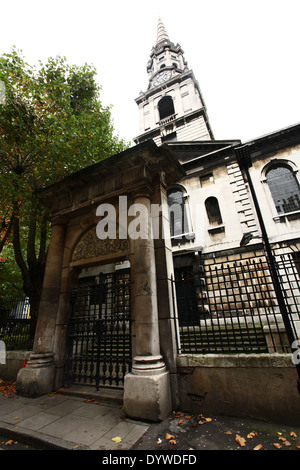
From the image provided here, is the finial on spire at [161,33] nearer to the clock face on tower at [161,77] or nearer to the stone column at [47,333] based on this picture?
the clock face on tower at [161,77]

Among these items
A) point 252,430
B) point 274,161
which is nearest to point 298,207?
point 274,161

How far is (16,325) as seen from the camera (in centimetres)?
766

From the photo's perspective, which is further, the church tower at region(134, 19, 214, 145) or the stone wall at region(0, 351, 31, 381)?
the church tower at region(134, 19, 214, 145)

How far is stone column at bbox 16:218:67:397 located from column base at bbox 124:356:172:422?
8.33 feet

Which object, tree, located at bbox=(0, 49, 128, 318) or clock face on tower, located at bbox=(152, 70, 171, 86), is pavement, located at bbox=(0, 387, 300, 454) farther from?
clock face on tower, located at bbox=(152, 70, 171, 86)

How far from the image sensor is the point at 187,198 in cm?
1528

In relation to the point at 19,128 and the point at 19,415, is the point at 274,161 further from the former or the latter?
the point at 19,415

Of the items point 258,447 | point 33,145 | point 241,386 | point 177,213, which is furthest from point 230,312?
point 177,213

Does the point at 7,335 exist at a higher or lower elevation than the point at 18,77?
lower

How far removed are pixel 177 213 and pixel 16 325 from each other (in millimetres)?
11632

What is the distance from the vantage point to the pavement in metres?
2.82

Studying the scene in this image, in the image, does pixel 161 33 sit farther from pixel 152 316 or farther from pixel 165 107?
pixel 152 316

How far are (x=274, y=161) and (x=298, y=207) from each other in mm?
3387

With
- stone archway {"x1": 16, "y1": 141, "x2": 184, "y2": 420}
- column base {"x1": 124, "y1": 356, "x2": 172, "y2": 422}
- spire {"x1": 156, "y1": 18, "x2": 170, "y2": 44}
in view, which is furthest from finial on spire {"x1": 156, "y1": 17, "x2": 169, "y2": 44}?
column base {"x1": 124, "y1": 356, "x2": 172, "y2": 422}
